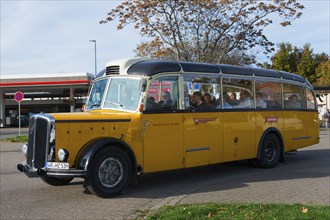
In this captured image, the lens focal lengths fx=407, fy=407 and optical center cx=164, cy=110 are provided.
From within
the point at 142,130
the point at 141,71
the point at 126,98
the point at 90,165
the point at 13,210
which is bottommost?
the point at 13,210

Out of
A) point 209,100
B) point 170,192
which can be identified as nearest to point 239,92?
point 209,100

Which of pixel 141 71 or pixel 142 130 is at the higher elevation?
pixel 141 71

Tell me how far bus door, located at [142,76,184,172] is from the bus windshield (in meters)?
0.27

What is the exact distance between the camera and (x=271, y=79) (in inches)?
453

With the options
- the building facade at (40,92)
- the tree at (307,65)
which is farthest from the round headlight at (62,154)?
the tree at (307,65)

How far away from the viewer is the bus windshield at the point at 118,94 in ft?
26.8

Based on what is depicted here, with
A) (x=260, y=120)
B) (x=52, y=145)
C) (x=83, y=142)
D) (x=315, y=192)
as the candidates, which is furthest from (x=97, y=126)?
(x=260, y=120)

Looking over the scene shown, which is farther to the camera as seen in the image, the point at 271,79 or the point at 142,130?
the point at 271,79

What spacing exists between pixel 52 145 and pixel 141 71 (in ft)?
7.68

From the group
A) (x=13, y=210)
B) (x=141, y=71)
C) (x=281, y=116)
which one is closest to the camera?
(x=13, y=210)

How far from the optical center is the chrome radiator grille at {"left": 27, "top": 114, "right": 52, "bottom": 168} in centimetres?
734

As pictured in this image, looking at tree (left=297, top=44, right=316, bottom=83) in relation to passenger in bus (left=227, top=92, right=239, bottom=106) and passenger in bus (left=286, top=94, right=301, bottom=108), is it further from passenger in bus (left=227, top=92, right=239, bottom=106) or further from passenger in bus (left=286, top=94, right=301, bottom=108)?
passenger in bus (left=227, top=92, right=239, bottom=106)

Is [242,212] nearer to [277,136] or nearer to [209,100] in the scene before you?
[209,100]

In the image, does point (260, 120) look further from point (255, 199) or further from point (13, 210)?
point (13, 210)
